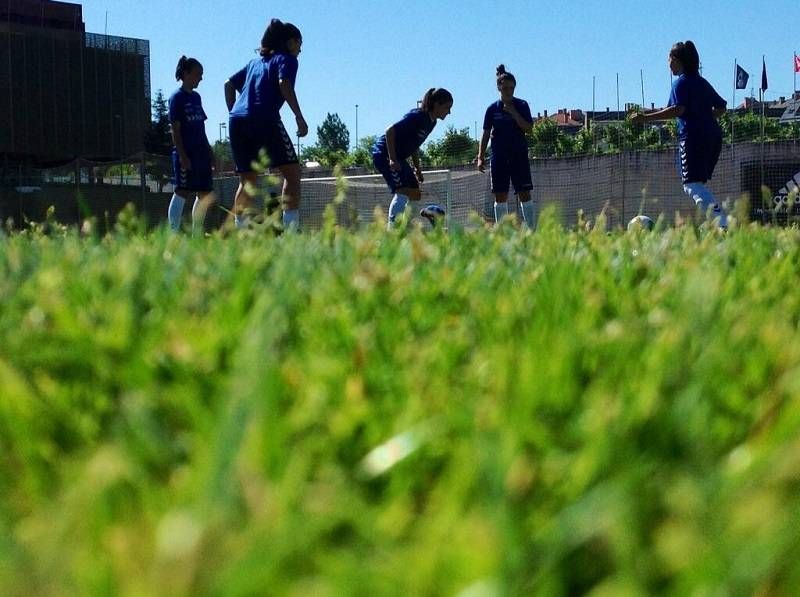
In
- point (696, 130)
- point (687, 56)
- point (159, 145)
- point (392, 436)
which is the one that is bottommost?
point (392, 436)

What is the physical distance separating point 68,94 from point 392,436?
58.5 m

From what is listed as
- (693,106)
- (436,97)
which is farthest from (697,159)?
(436,97)

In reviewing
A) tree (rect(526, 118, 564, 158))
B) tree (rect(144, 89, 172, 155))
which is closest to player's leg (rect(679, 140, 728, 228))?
tree (rect(144, 89, 172, 155))

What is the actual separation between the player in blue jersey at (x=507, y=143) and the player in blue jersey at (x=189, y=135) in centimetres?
357

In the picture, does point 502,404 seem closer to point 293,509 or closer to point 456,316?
point 293,509

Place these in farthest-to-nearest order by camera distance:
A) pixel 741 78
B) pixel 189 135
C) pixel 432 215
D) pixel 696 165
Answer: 1. pixel 741 78
2. pixel 189 135
3. pixel 696 165
4. pixel 432 215

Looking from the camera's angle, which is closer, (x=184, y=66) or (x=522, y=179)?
(x=184, y=66)

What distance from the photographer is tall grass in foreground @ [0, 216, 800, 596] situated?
0.60 meters

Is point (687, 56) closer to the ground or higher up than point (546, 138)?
closer to the ground

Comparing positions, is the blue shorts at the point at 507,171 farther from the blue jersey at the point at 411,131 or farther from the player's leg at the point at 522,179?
the blue jersey at the point at 411,131

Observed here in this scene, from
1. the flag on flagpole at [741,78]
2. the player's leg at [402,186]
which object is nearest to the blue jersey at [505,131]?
the player's leg at [402,186]

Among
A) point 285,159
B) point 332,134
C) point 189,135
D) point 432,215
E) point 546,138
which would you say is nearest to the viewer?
point 432,215

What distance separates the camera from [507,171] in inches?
530

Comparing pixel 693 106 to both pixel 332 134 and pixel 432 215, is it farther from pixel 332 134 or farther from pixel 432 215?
pixel 332 134
